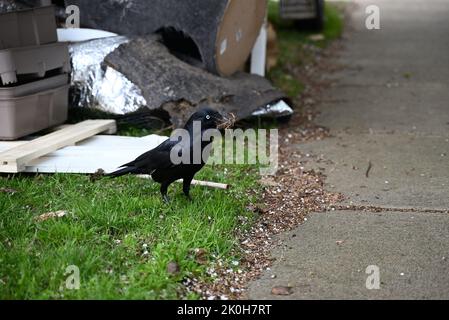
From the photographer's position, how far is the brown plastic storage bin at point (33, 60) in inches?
193

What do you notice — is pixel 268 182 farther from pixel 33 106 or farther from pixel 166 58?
pixel 33 106

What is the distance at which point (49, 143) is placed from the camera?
491cm

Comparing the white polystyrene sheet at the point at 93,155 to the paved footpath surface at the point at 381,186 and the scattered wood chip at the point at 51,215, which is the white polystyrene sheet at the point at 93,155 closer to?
the scattered wood chip at the point at 51,215

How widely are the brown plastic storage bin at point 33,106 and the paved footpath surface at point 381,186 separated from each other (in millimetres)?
2184

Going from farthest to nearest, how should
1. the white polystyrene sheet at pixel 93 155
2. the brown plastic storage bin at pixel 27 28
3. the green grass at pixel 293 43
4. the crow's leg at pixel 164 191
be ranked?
the green grass at pixel 293 43 < the brown plastic storage bin at pixel 27 28 < the white polystyrene sheet at pixel 93 155 < the crow's leg at pixel 164 191

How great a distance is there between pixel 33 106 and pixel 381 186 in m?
2.83

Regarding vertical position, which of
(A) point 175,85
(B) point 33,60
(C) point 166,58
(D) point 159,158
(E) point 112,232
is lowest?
(E) point 112,232

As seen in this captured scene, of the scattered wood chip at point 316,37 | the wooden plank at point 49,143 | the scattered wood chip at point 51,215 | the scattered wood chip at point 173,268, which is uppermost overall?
the wooden plank at point 49,143

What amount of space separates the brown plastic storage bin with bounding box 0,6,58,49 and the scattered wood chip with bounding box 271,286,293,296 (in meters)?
3.21

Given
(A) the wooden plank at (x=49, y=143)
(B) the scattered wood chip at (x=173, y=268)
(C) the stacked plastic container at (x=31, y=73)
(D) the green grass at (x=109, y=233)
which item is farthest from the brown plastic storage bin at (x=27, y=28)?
(B) the scattered wood chip at (x=173, y=268)

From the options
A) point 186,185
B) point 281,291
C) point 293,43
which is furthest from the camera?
point 293,43

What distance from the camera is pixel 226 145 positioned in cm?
554

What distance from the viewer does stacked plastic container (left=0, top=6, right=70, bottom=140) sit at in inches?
195

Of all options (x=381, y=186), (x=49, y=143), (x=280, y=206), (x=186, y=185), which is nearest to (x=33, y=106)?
(x=49, y=143)
